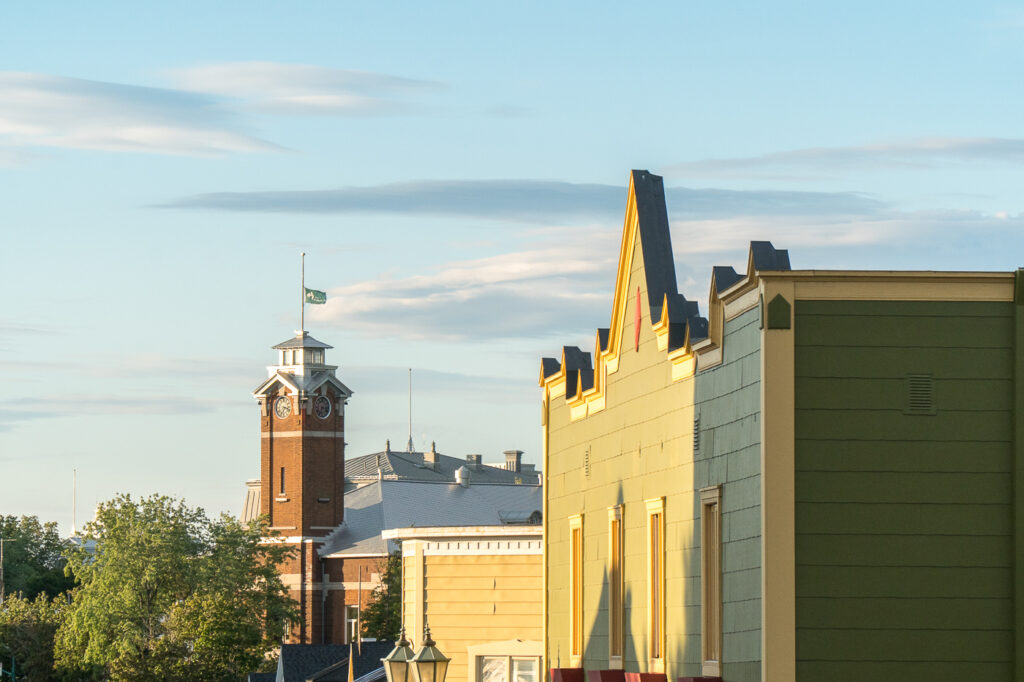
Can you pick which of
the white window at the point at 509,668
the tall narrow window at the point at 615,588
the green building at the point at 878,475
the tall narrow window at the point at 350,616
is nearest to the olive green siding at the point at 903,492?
the green building at the point at 878,475

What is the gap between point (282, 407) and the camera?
123938 mm

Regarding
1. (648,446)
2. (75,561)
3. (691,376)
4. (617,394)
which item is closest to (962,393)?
(691,376)

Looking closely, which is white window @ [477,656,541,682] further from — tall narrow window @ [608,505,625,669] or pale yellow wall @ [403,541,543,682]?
tall narrow window @ [608,505,625,669]

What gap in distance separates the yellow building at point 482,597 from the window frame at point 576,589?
20.7 feet

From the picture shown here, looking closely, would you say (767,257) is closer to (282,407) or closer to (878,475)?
(878,475)

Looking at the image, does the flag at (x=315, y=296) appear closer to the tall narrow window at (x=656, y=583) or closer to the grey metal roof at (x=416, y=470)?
the grey metal roof at (x=416, y=470)

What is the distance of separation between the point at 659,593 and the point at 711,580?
242cm

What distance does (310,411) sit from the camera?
404 ft

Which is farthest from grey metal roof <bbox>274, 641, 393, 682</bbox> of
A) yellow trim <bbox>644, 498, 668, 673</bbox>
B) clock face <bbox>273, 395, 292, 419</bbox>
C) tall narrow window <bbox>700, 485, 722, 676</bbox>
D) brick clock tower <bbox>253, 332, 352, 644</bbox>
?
clock face <bbox>273, 395, 292, 419</bbox>

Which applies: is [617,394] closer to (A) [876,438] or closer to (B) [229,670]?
(A) [876,438]

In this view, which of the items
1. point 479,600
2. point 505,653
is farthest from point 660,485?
point 479,600

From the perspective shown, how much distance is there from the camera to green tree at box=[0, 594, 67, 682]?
362 feet

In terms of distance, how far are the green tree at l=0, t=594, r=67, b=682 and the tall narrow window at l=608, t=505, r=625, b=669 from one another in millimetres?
89420

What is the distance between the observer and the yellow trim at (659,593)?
2258 cm
